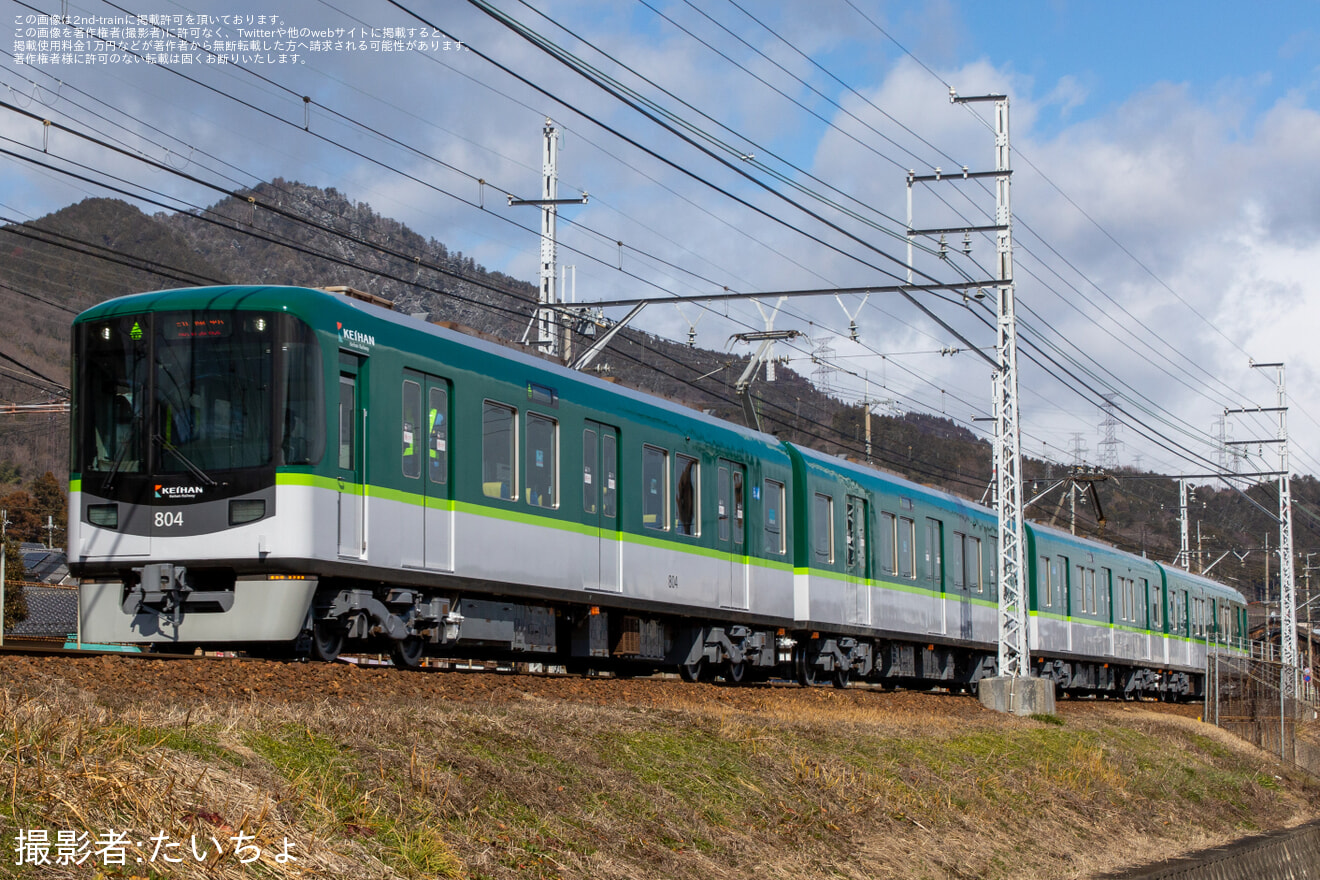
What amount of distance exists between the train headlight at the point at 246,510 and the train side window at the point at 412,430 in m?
1.41

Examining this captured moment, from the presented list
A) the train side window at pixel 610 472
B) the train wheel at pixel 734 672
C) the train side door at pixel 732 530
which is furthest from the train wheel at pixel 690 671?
the train side window at pixel 610 472

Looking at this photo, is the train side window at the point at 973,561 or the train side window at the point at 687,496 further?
the train side window at the point at 973,561

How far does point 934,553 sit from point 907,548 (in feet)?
4.08

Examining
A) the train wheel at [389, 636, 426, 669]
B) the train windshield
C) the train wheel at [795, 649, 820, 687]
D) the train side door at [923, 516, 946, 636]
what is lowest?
the train wheel at [795, 649, 820, 687]

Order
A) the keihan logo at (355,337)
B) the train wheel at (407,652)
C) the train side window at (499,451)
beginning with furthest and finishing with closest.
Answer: the train side window at (499,451)
the train wheel at (407,652)
the keihan logo at (355,337)

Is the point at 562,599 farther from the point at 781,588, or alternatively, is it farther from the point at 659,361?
the point at 659,361

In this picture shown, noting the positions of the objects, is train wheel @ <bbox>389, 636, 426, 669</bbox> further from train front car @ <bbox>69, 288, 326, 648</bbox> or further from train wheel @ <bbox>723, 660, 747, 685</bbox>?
train wheel @ <bbox>723, 660, 747, 685</bbox>

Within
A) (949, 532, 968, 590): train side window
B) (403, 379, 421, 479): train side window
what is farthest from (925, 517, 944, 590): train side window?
(403, 379, 421, 479): train side window

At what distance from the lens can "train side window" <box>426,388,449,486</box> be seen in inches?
526

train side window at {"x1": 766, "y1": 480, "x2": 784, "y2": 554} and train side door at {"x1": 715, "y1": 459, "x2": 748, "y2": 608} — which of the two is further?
train side window at {"x1": 766, "y1": 480, "x2": 784, "y2": 554}

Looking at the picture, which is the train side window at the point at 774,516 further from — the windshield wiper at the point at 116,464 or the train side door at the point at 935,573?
the windshield wiper at the point at 116,464

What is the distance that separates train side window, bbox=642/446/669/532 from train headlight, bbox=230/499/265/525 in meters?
5.82

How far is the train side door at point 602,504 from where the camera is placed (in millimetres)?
15859

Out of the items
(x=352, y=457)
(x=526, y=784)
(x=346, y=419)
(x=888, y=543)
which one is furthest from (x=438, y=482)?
(x=888, y=543)
